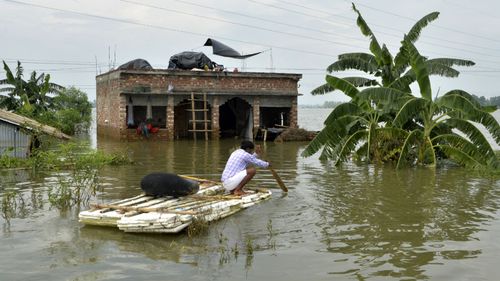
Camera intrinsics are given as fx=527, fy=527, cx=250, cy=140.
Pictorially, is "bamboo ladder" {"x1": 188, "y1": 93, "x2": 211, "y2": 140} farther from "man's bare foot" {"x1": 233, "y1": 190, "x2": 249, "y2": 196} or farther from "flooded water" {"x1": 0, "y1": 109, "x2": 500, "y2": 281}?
"man's bare foot" {"x1": 233, "y1": 190, "x2": 249, "y2": 196}

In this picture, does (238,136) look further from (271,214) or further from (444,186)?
(271,214)

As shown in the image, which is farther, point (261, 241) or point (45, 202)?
point (45, 202)

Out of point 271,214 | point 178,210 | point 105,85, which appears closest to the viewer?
point 178,210

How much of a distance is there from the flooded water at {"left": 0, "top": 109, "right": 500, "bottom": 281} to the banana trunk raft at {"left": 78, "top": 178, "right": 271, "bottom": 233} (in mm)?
151

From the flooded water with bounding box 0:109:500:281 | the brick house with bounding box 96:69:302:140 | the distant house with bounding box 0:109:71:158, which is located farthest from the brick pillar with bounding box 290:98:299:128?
the flooded water with bounding box 0:109:500:281

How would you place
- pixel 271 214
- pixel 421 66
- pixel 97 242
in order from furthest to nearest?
pixel 421 66
pixel 271 214
pixel 97 242

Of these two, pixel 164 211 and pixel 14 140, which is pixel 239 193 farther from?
pixel 14 140

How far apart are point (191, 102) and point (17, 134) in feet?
46.5

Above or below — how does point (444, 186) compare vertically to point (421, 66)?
below

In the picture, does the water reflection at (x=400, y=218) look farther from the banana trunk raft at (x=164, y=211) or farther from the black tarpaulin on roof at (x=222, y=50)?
the black tarpaulin on roof at (x=222, y=50)

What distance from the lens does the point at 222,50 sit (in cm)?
3275

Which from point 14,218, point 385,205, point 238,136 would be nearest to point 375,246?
point 385,205

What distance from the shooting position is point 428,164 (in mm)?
16734

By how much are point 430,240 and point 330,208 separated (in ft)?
8.48
